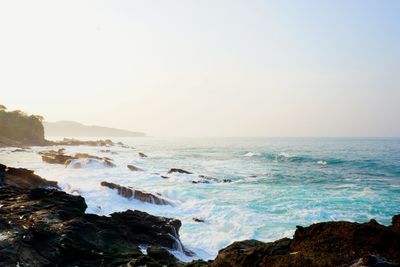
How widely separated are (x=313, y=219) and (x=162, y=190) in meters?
12.8

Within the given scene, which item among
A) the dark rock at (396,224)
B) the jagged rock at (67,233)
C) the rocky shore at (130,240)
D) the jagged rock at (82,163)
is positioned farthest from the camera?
the jagged rock at (82,163)

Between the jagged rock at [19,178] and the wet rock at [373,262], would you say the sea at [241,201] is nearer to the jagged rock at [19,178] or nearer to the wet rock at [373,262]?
the jagged rock at [19,178]

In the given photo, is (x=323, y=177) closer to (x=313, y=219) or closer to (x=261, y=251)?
(x=313, y=219)

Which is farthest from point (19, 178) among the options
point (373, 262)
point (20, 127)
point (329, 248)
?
point (20, 127)

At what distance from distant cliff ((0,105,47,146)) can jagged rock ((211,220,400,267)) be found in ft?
315

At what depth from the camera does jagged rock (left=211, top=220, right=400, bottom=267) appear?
4.78 m

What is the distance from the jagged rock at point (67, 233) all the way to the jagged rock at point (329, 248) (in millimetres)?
2949

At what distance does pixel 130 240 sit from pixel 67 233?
2728 millimetres

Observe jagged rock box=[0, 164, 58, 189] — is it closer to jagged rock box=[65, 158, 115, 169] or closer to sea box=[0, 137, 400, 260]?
sea box=[0, 137, 400, 260]

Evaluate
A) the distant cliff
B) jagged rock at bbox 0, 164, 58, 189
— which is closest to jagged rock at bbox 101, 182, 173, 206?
jagged rock at bbox 0, 164, 58, 189

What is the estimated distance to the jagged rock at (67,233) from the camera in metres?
7.86

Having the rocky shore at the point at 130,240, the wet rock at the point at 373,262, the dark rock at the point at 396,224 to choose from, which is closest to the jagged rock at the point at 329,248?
the rocky shore at the point at 130,240

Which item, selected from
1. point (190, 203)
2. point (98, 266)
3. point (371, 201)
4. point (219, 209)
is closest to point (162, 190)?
point (190, 203)

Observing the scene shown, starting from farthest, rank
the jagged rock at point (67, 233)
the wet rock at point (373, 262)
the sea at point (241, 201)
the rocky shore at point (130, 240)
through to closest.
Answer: the sea at point (241, 201) → the jagged rock at point (67, 233) → the rocky shore at point (130, 240) → the wet rock at point (373, 262)
